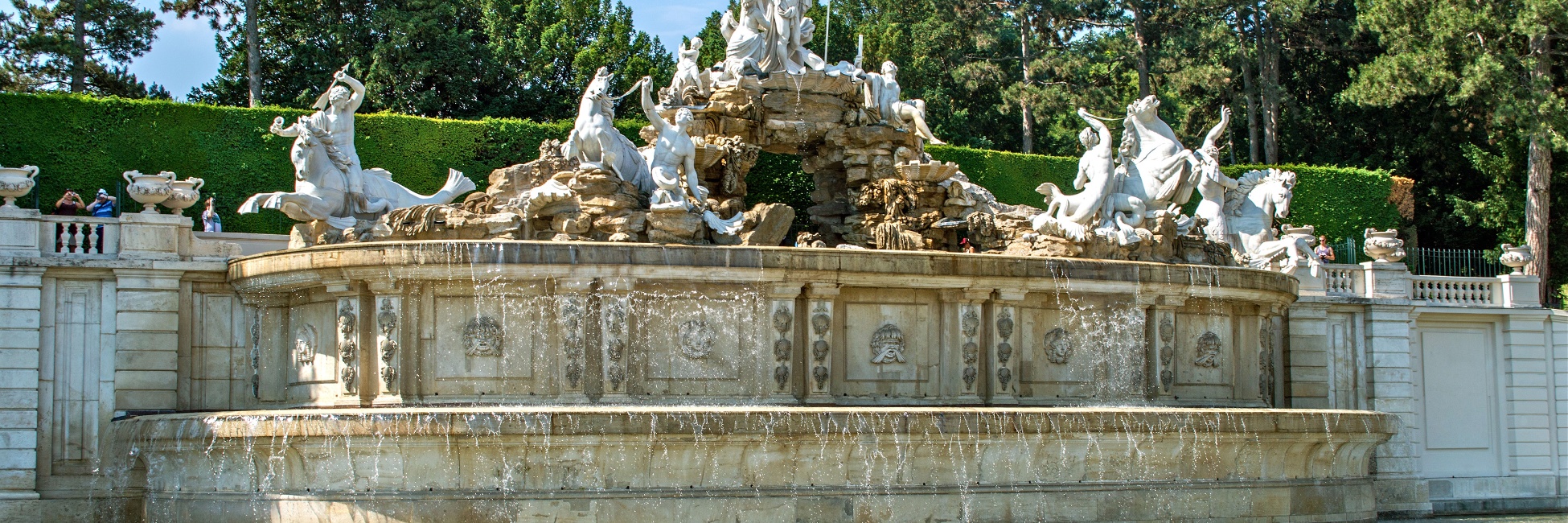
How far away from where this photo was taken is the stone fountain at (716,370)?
16.6m

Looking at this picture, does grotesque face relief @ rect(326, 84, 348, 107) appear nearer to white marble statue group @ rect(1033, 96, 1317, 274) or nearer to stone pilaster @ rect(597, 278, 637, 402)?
stone pilaster @ rect(597, 278, 637, 402)

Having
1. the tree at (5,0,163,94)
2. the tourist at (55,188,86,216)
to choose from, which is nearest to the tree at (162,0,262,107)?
the tree at (5,0,163,94)

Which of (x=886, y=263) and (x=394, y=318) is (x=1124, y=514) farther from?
(x=394, y=318)

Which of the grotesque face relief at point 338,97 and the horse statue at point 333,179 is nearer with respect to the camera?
the horse statue at point 333,179

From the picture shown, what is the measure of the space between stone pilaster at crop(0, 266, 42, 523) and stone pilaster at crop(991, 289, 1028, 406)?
41.4ft

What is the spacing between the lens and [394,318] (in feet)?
62.9

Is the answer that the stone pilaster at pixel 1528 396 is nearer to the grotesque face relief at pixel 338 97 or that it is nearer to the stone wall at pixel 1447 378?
the stone wall at pixel 1447 378

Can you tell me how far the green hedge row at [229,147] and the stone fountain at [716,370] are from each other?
8.14m

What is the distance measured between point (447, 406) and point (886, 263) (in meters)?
5.53

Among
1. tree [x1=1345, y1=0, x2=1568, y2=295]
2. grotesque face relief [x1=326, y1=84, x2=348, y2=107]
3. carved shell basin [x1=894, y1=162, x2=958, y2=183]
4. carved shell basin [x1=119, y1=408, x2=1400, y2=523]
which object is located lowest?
carved shell basin [x1=119, y1=408, x2=1400, y2=523]

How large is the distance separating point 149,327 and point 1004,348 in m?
11.5

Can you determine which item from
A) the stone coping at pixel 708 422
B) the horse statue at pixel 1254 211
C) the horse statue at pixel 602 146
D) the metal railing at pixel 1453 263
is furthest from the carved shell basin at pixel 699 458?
the metal railing at pixel 1453 263

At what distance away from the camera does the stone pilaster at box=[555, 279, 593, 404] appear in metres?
19.0

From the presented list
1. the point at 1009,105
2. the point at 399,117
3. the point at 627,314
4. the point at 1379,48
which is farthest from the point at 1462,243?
the point at 627,314
